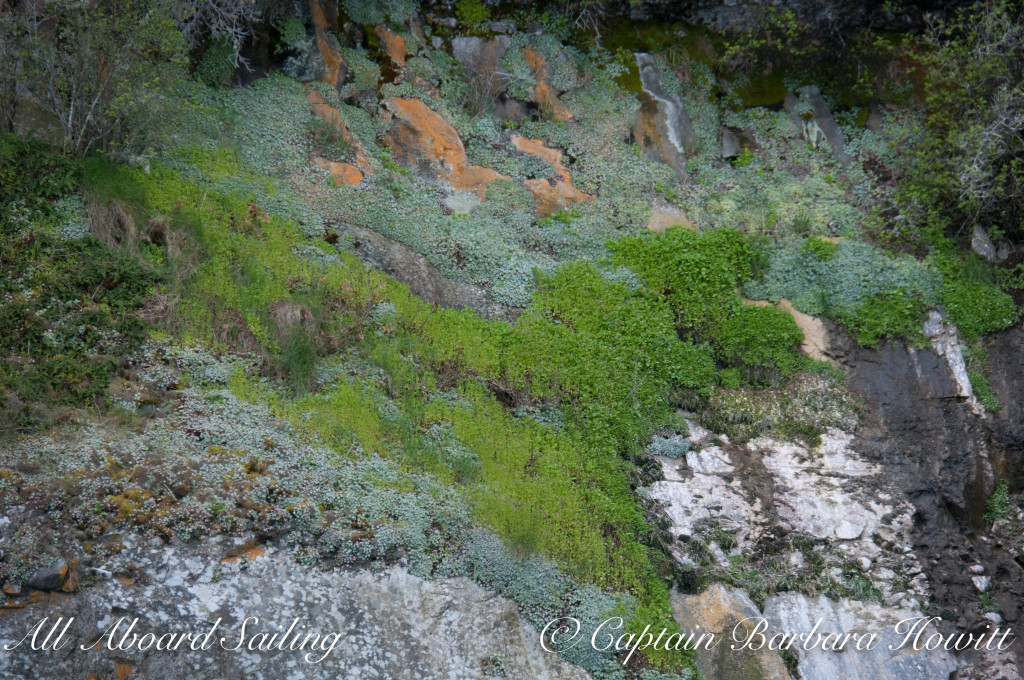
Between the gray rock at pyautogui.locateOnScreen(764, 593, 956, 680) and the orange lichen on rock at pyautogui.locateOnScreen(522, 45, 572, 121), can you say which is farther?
the orange lichen on rock at pyautogui.locateOnScreen(522, 45, 572, 121)

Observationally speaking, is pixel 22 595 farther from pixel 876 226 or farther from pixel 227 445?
Result: pixel 876 226

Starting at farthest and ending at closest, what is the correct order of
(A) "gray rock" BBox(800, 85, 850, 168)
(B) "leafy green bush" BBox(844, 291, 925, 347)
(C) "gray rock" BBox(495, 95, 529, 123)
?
(C) "gray rock" BBox(495, 95, 529, 123) < (A) "gray rock" BBox(800, 85, 850, 168) < (B) "leafy green bush" BBox(844, 291, 925, 347)

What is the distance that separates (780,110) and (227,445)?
9.70m

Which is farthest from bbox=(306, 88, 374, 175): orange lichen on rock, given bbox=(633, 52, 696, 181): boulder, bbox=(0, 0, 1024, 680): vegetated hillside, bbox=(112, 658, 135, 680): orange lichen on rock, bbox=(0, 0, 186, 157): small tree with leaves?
bbox=(112, 658, 135, 680): orange lichen on rock

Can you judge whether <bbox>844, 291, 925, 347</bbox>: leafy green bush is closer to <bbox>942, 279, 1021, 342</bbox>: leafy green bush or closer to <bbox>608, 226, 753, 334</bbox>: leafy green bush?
<bbox>942, 279, 1021, 342</bbox>: leafy green bush

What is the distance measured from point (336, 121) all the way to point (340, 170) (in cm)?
87

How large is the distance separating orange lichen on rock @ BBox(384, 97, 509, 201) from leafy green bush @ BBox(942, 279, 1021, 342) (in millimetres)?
6021

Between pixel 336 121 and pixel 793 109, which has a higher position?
pixel 793 109

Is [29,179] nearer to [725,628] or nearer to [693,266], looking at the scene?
[693,266]

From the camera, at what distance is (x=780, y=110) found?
10.9 meters

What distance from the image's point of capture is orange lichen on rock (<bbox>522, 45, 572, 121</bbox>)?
1062 cm

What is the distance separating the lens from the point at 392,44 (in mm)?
10492

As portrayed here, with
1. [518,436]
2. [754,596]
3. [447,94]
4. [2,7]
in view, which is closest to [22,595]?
[518,436]

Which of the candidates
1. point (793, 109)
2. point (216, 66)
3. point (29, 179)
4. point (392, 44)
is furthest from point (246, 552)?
point (793, 109)
